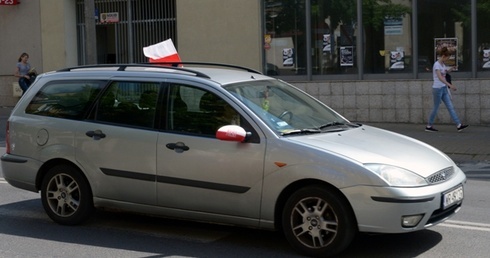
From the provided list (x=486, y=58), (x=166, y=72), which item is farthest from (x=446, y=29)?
(x=166, y=72)

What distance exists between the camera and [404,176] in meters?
5.98

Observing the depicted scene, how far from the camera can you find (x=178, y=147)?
22.2 ft

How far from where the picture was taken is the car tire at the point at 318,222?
605 cm

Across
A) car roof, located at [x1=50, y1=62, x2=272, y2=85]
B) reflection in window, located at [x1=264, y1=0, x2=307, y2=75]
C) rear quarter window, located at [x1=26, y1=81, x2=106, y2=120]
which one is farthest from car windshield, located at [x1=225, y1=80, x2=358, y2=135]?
reflection in window, located at [x1=264, y1=0, x2=307, y2=75]

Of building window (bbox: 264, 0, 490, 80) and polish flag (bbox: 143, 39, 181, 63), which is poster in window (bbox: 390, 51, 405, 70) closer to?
building window (bbox: 264, 0, 490, 80)

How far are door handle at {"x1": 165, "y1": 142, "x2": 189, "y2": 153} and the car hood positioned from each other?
3.31ft

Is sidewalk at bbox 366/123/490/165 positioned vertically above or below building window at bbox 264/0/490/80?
below

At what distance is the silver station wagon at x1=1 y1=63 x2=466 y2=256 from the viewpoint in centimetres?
604

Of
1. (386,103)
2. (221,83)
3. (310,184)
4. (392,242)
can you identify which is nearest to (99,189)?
(221,83)

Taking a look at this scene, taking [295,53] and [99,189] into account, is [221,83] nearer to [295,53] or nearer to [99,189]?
[99,189]

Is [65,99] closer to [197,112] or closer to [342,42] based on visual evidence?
[197,112]

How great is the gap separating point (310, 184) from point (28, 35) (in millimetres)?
17100

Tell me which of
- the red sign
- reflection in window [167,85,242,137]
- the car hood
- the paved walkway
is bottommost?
the paved walkway

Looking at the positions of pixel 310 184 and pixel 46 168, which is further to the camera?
pixel 46 168
